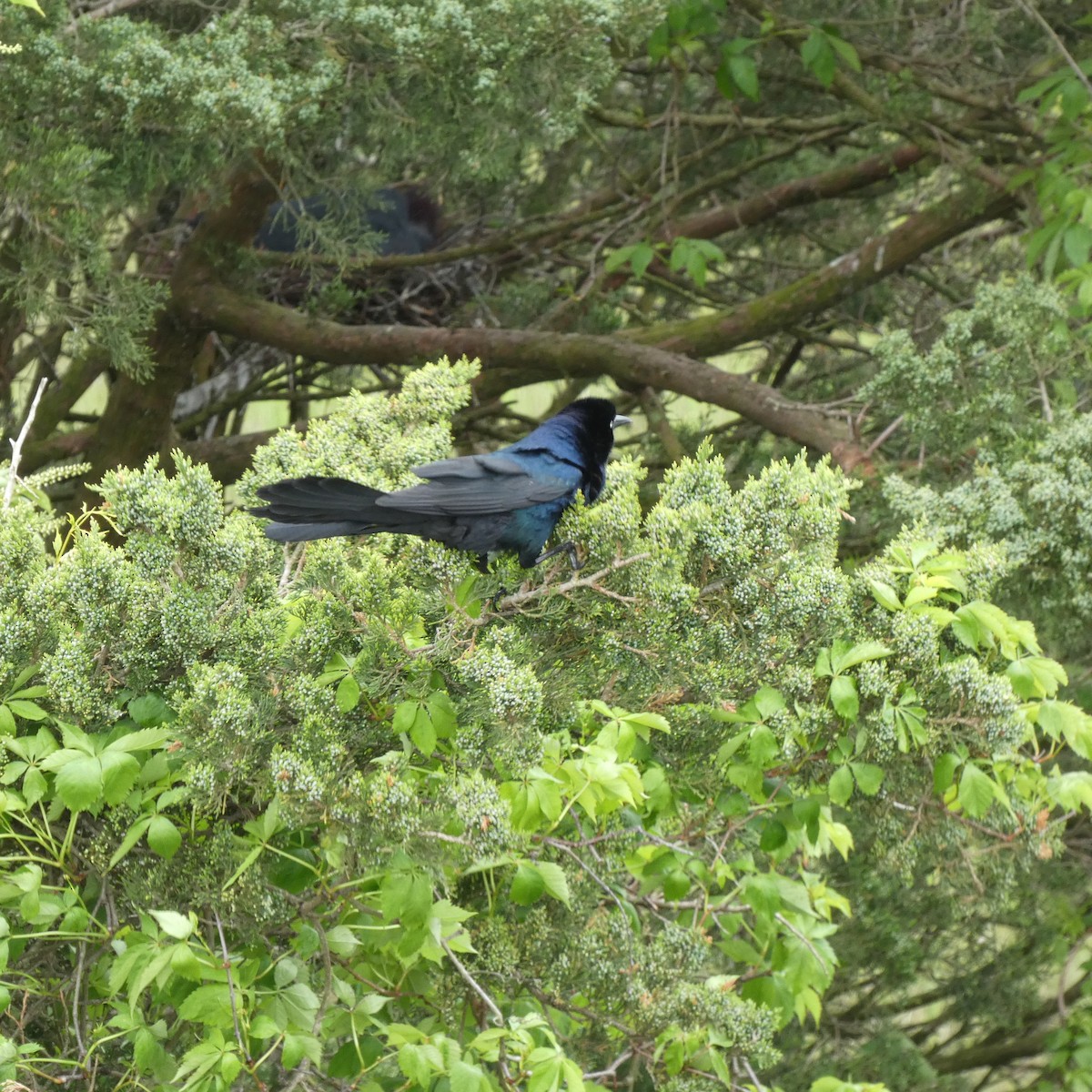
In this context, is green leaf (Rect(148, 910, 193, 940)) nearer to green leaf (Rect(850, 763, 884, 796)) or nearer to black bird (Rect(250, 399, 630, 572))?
black bird (Rect(250, 399, 630, 572))

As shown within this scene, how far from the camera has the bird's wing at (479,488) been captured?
207 cm

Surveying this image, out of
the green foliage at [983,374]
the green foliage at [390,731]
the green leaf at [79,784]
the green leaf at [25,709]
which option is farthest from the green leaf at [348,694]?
the green foliage at [983,374]

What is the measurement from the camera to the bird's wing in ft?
6.81

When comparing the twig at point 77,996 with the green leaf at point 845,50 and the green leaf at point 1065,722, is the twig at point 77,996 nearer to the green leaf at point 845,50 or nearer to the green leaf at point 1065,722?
the green leaf at point 1065,722

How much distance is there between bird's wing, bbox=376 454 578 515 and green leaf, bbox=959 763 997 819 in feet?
2.64

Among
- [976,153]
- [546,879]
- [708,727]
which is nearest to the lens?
[546,879]

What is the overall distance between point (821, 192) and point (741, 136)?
381 millimetres

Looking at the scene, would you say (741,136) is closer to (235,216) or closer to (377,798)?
(235,216)

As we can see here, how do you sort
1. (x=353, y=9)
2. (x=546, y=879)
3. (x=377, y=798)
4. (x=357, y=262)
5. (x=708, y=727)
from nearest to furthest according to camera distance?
(x=377, y=798)
(x=546, y=879)
(x=708, y=727)
(x=353, y=9)
(x=357, y=262)

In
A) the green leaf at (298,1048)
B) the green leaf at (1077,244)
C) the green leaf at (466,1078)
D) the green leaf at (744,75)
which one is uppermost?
the green leaf at (744,75)

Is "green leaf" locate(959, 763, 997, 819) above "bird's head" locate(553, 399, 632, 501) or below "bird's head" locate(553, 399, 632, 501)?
below

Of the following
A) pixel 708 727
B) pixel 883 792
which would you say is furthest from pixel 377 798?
pixel 883 792

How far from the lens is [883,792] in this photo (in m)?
2.25

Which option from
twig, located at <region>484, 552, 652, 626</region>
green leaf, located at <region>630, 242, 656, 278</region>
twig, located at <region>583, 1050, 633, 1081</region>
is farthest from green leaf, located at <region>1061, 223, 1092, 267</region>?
twig, located at <region>583, 1050, 633, 1081</region>
